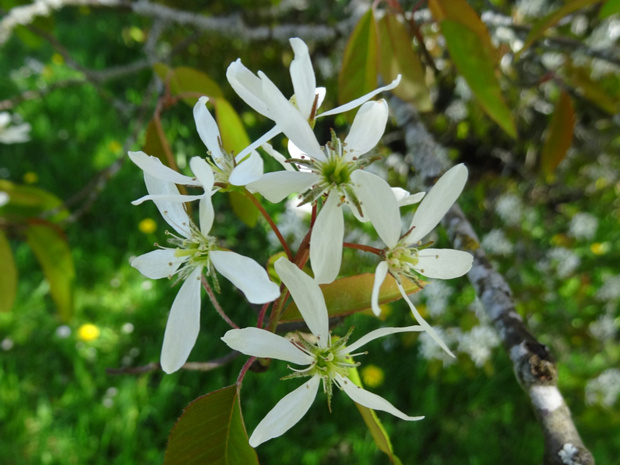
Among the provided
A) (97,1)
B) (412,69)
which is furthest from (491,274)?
(97,1)

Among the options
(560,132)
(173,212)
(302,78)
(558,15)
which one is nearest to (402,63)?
(558,15)

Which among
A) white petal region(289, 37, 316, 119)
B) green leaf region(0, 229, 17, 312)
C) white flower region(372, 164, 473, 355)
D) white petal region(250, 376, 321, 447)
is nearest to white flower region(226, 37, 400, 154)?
white petal region(289, 37, 316, 119)

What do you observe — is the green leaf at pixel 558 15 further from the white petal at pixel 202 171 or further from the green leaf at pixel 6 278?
the green leaf at pixel 6 278

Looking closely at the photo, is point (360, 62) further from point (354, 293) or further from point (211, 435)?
point (211, 435)

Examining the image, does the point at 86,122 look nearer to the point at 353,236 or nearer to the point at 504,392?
the point at 353,236

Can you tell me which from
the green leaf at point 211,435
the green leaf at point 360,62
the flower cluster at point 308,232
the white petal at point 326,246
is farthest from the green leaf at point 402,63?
the green leaf at point 211,435

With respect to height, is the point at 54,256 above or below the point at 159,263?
below

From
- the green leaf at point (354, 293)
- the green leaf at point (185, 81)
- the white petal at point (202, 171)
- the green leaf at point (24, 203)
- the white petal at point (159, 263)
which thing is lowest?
the green leaf at point (24, 203)
